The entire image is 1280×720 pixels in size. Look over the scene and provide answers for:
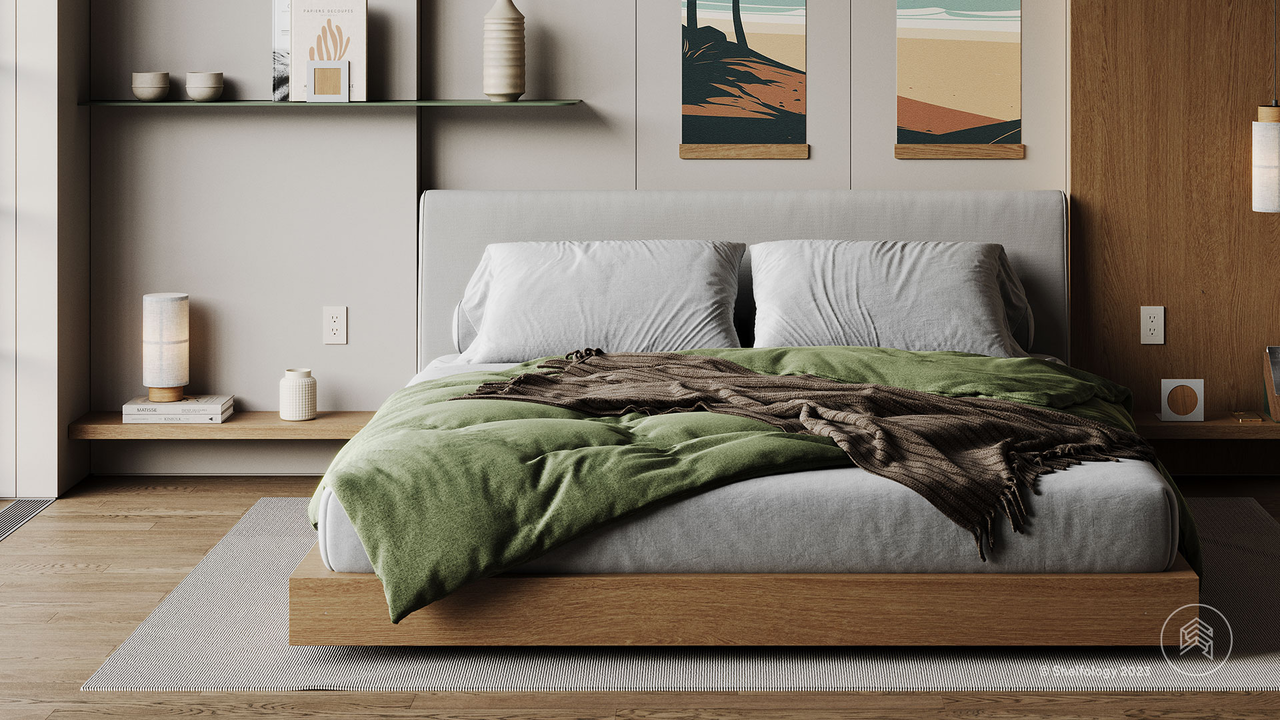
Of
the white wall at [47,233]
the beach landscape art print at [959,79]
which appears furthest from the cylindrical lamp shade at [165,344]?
the beach landscape art print at [959,79]

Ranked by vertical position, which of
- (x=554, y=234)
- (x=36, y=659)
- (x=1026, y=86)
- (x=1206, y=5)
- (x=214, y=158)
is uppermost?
(x=1206, y=5)

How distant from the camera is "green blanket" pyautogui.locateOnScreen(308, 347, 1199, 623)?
6.27ft

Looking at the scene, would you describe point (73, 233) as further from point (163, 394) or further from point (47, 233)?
point (163, 394)

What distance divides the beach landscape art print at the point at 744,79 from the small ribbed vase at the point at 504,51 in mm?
534

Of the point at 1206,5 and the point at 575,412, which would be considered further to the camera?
the point at 1206,5

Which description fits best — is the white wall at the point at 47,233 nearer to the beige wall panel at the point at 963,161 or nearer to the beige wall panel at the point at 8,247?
the beige wall panel at the point at 8,247

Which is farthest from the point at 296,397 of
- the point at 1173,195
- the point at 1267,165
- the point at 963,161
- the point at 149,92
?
the point at 1267,165

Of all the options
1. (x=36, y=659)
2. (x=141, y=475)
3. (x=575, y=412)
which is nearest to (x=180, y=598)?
(x=36, y=659)

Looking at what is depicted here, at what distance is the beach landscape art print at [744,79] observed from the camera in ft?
11.8

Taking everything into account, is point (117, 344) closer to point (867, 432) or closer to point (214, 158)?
point (214, 158)

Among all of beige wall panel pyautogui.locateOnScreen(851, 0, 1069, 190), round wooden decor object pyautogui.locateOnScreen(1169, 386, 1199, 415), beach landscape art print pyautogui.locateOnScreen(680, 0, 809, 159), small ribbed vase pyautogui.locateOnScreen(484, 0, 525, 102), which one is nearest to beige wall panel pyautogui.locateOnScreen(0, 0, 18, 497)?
small ribbed vase pyautogui.locateOnScreen(484, 0, 525, 102)

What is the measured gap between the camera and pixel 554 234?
356 cm

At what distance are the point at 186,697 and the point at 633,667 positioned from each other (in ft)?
2.58

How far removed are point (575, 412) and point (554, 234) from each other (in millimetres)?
1298
